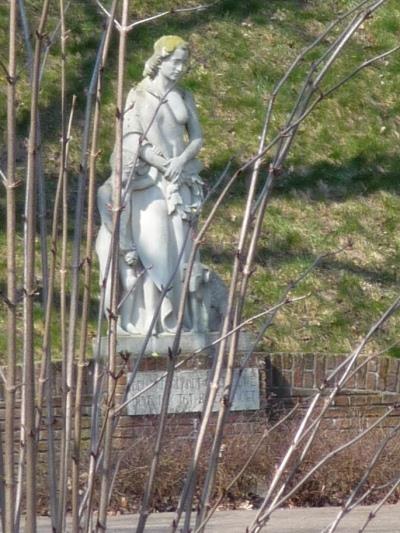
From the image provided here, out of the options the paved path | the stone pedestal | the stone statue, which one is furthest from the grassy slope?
the paved path

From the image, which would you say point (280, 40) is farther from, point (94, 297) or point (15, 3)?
point (15, 3)

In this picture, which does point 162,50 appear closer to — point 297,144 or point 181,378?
point 181,378

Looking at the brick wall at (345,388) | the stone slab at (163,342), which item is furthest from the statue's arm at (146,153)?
the brick wall at (345,388)

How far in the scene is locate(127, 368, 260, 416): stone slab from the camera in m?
9.53

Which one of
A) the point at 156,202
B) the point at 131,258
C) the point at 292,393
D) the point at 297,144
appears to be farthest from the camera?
the point at 297,144

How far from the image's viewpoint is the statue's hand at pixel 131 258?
998 cm

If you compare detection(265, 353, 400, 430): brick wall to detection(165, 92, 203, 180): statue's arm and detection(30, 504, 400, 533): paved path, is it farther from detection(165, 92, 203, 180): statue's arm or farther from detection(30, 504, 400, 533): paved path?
detection(30, 504, 400, 533): paved path

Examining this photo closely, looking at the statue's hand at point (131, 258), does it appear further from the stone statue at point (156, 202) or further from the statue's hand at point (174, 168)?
the statue's hand at point (174, 168)

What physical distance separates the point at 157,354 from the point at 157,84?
1.88m

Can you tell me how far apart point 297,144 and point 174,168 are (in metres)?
5.86

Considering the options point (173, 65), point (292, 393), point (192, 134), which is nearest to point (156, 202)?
point (192, 134)

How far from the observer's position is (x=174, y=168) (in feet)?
32.9

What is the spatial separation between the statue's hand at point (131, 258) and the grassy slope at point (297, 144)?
7.56ft

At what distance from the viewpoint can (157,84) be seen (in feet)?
33.1
